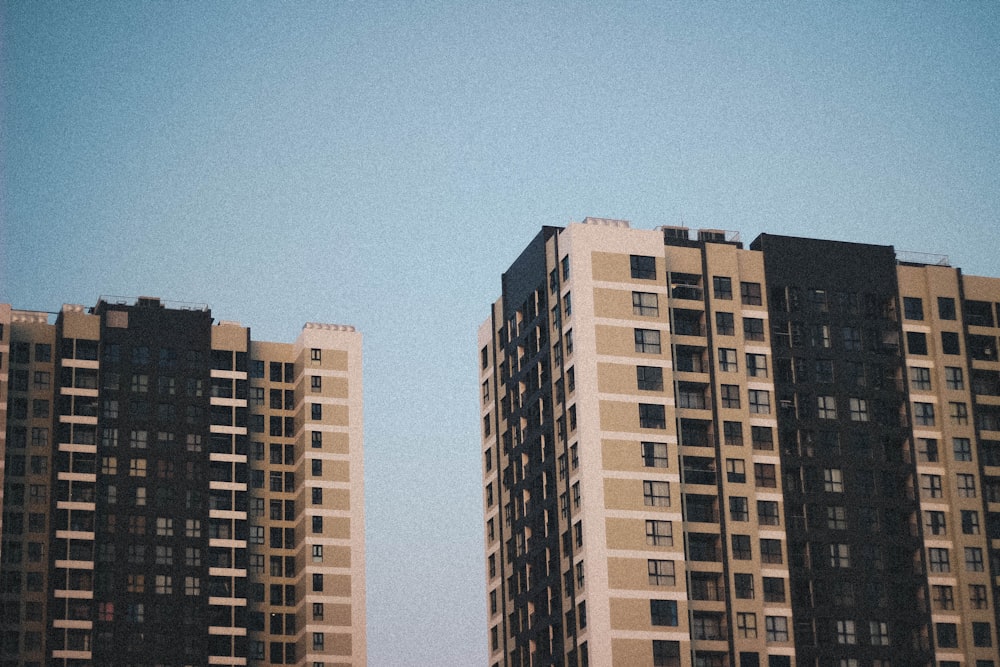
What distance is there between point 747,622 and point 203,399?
6383 centimetres

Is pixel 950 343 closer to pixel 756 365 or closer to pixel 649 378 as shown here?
pixel 756 365

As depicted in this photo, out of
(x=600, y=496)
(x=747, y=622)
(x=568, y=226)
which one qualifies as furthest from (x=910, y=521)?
(x=568, y=226)

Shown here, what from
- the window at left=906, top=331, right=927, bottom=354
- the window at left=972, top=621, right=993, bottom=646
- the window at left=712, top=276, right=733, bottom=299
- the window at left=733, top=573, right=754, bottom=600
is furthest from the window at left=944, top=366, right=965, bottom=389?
the window at left=733, top=573, right=754, bottom=600

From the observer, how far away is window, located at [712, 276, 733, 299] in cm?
13600

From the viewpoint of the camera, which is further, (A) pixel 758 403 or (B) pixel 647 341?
(A) pixel 758 403

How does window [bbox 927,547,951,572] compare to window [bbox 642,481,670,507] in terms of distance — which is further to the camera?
window [bbox 927,547,951,572]

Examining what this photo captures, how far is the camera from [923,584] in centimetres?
13150

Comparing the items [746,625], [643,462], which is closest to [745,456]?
[643,462]

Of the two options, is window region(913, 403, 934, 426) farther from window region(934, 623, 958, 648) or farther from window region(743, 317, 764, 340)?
window region(934, 623, 958, 648)

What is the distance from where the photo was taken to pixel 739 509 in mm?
128375

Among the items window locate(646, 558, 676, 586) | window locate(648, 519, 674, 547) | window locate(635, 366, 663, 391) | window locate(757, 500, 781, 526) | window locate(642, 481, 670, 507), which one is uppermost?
window locate(635, 366, 663, 391)

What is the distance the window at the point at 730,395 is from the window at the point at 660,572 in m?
16.0

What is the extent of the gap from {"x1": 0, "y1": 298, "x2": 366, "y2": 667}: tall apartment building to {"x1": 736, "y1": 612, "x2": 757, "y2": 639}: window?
48.4 meters

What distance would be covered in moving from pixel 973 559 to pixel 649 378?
3384 cm
